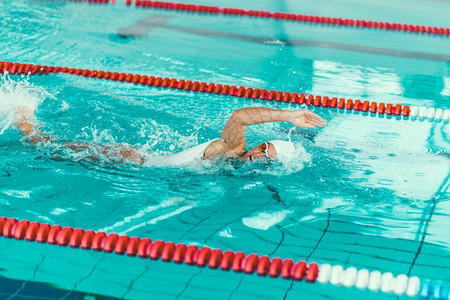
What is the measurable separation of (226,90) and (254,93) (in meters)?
0.26

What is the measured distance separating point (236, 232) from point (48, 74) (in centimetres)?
301

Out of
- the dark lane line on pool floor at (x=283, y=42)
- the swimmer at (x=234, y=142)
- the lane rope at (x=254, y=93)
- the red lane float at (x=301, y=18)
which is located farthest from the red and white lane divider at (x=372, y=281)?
the red lane float at (x=301, y=18)

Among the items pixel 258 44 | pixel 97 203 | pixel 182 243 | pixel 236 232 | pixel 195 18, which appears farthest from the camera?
pixel 195 18

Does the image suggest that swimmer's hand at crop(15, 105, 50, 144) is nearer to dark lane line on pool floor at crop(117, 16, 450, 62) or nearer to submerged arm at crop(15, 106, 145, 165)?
submerged arm at crop(15, 106, 145, 165)

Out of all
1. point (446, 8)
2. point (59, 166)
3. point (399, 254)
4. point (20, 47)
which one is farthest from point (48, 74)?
point (446, 8)

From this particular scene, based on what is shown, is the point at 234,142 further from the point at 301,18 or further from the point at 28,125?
the point at 301,18

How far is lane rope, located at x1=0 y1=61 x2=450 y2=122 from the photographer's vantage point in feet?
16.6

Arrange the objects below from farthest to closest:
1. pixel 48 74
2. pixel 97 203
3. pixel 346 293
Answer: pixel 48 74
pixel 97 203
pixel 346 293

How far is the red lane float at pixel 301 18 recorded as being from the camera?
7652 millimetres

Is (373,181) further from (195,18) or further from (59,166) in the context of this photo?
(195,18)

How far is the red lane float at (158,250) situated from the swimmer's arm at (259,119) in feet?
2.72

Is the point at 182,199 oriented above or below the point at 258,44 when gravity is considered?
below

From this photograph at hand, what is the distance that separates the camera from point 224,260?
2795mm

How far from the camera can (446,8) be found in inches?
356
